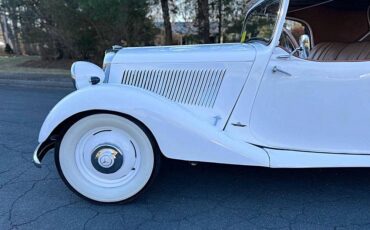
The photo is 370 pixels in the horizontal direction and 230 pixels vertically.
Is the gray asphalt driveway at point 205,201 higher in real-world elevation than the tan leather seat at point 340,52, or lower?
lower

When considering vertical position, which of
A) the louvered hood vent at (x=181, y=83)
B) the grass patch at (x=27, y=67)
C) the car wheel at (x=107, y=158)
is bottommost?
the grass patch at (x=27, y=67)

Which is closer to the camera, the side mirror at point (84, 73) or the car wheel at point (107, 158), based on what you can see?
the car wheel at point (107, 158)

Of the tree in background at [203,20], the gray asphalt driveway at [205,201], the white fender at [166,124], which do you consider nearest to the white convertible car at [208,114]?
the white fender at [166,124]

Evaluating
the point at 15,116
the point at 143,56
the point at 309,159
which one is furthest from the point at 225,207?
the point at 15,116

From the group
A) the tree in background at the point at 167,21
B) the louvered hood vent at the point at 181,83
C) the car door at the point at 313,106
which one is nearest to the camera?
the car door at the point at 313,106

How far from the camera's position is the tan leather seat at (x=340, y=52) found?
10.6ft

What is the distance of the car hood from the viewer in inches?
112

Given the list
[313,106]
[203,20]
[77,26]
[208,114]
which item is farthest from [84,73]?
[77,26]

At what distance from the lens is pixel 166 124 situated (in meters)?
2.67

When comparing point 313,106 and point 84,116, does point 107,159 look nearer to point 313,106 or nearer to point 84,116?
point 84,116

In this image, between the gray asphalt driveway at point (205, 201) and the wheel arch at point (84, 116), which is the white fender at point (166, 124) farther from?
the gray asphalt driveway at point (205, 201)

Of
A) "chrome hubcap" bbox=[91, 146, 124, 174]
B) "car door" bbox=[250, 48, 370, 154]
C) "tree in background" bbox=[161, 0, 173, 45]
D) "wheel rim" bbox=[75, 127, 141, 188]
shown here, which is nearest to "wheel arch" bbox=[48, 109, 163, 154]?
"wheel rim" bbox=[75, 127, 141, 188]

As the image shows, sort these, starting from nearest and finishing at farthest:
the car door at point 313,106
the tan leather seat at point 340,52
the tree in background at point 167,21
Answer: the car door at point 313,106 → the tan leather seat at point 340,52 → the tree in background at point 167,21

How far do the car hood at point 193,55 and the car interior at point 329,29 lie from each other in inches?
15.9
